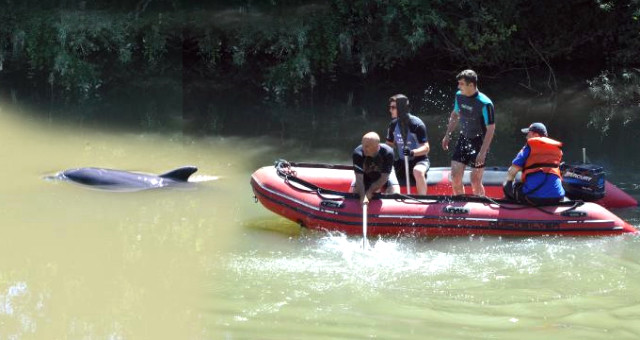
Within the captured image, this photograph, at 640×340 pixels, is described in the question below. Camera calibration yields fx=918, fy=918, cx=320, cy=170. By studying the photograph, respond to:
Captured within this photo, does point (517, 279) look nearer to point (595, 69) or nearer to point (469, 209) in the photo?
point (469, 209)

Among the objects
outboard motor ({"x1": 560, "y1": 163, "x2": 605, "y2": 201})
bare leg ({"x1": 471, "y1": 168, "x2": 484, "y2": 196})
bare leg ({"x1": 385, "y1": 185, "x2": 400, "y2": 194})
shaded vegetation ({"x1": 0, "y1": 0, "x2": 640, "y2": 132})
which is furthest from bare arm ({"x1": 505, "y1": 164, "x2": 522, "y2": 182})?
shaded vegetation ({"x1": 0, "y1": 0, "x2": 640, "y2": 132})

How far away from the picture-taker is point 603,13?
1816 centimetres

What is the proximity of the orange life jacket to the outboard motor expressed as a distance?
0.67 m

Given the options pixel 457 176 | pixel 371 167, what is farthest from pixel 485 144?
pixel 371 167

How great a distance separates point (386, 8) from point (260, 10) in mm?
3138

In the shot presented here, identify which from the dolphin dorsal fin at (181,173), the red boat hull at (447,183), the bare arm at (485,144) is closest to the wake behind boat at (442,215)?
the bare arm at (485,144)

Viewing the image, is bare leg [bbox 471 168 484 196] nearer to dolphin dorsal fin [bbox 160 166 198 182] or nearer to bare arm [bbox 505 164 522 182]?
bare arm [bbox 505 164 522 182]

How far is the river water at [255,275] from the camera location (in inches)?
277

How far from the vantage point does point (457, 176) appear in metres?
9.88

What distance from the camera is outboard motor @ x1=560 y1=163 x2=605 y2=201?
9.86 m

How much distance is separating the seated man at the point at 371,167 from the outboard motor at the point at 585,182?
2.04 m

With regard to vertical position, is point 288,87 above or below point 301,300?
above

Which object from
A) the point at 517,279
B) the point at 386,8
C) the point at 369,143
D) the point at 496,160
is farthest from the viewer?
the point at 386,8

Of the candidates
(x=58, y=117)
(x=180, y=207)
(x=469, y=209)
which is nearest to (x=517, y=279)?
(x=469, y=209)
